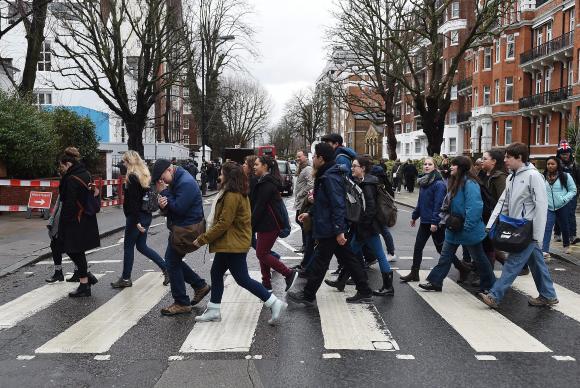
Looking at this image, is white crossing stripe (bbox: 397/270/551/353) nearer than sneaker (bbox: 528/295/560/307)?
Yes

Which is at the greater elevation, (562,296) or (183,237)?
(183,237)

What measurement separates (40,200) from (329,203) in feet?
39.3

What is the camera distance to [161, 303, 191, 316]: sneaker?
20.2 ft

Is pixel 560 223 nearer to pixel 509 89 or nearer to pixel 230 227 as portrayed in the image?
pixel 230 227

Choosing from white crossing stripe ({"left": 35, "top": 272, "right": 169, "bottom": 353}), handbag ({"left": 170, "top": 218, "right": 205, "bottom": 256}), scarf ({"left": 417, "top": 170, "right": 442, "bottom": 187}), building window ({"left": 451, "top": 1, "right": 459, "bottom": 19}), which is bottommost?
white crossing stripe ({"left": 35, "top": 272, "right": 169, "bottom": 353})

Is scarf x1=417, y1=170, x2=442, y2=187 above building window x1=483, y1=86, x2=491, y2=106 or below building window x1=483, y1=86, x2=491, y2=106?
below

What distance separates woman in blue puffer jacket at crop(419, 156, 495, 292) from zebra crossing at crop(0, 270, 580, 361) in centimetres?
46

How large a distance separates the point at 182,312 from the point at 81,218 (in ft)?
6.39

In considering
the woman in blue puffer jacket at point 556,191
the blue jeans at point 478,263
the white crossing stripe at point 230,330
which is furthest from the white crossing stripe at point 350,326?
the woman in blue puffer jacket at point 556,191

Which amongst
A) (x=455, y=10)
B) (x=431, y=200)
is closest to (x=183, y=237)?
(x=431, y=200)

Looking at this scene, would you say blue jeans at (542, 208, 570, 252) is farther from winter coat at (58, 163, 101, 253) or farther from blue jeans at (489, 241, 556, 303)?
winter coat at (58, 163, 101, 253)

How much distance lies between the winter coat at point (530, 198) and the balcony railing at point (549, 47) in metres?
33.9

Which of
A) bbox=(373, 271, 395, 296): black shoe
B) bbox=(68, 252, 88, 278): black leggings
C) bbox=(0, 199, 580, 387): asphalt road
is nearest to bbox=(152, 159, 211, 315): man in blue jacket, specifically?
bbox=(0, 199, 580, 387): asphalt road

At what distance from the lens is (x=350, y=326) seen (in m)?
5.74
